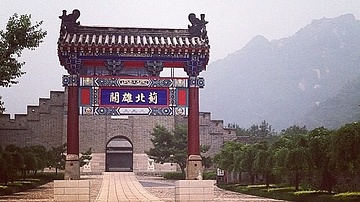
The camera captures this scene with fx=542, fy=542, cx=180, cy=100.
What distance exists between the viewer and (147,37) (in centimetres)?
1280

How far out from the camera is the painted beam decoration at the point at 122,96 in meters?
12.1

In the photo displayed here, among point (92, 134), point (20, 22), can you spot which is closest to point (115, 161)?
point (92, 134)

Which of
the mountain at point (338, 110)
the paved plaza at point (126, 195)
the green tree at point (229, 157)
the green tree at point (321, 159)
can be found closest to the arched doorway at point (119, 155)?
the green tree at point (229, 157)

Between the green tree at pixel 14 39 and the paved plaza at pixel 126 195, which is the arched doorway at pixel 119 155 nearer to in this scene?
the paved plaza at pixel 126 195

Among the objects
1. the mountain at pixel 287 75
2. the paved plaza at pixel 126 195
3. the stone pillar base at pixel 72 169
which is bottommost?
the paved plaza at pixel 126 195

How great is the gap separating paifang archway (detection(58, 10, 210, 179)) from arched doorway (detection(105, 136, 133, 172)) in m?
30.6

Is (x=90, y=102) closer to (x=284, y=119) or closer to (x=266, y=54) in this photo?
(x=284, y=119)

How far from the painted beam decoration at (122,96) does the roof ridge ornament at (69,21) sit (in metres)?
1.11

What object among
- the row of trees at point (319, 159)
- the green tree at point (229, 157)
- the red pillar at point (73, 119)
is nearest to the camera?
the red pillar at point (73, 119)

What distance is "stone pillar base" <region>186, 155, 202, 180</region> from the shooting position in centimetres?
1216

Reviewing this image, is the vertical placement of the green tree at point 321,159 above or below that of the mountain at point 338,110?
below

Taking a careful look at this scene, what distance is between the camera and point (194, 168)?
40.1 ft

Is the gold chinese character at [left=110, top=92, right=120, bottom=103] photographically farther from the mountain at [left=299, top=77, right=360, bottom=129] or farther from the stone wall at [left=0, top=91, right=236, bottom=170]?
the mountain at [left=299, top=77, right=360, bottom=129]

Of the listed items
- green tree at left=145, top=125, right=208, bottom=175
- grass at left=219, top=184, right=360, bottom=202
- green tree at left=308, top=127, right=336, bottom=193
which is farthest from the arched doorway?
green tree at left=308, top=127, right=336, bottom=193
